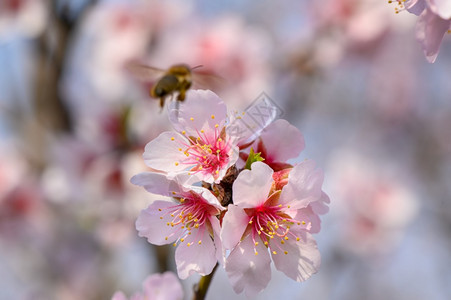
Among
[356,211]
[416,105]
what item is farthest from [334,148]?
[356,211]

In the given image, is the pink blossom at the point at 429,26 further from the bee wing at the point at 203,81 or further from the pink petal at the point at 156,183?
the bee wing at the point at 203,81

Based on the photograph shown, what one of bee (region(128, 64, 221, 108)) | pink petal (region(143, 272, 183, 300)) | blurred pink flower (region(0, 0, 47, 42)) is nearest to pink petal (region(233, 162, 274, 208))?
pink petal (region(143, 272, 183, 300))

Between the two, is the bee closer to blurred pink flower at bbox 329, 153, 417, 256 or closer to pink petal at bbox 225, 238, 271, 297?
pink petal at bbox 225, 238, 271, 297

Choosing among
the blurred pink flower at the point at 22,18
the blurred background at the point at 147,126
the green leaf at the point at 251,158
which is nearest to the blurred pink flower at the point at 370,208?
the blurred background at the point at 147,126

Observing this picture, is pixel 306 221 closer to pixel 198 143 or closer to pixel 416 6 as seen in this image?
Result: pixel 198 143

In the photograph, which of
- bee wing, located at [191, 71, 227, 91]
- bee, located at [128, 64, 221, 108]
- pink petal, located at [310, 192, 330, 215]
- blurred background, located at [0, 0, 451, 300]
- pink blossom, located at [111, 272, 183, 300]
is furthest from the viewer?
blurred background, located at [0, 0, 451, 300]

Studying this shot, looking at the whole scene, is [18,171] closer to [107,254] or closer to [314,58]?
[107,254]
